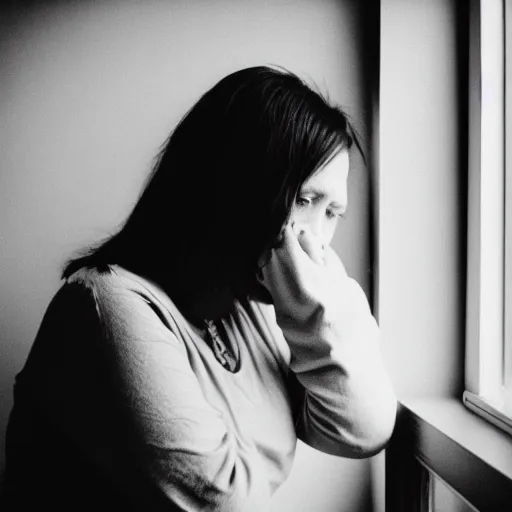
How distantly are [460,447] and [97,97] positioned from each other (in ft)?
3.38

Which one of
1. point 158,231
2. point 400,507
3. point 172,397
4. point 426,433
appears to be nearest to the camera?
point 172,397

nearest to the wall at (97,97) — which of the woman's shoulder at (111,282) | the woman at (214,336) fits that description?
the woman at (214,336)

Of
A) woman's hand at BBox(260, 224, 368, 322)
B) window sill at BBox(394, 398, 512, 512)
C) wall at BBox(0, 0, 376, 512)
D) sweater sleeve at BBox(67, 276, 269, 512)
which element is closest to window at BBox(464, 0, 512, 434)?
window sill at BBox(394, 398, 512, 512)

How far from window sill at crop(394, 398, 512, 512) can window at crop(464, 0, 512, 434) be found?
0.27 feet

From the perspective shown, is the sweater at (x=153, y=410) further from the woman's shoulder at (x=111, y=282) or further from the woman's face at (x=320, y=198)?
the woman's face at (x=320, y=198)

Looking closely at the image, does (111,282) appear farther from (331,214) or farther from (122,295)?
(331,214)

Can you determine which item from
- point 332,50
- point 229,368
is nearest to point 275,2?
point 332,50

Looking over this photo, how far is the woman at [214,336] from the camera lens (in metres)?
0.60

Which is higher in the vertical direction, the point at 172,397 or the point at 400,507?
the point at 172,397

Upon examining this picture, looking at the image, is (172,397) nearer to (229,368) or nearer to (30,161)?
(229,368)

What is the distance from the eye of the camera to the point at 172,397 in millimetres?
601

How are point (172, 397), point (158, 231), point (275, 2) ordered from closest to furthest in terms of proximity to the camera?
point (172, 397)
point (158, 231)
point (275, 2)

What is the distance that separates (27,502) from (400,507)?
0.75 m

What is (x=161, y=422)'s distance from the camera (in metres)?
0.58
